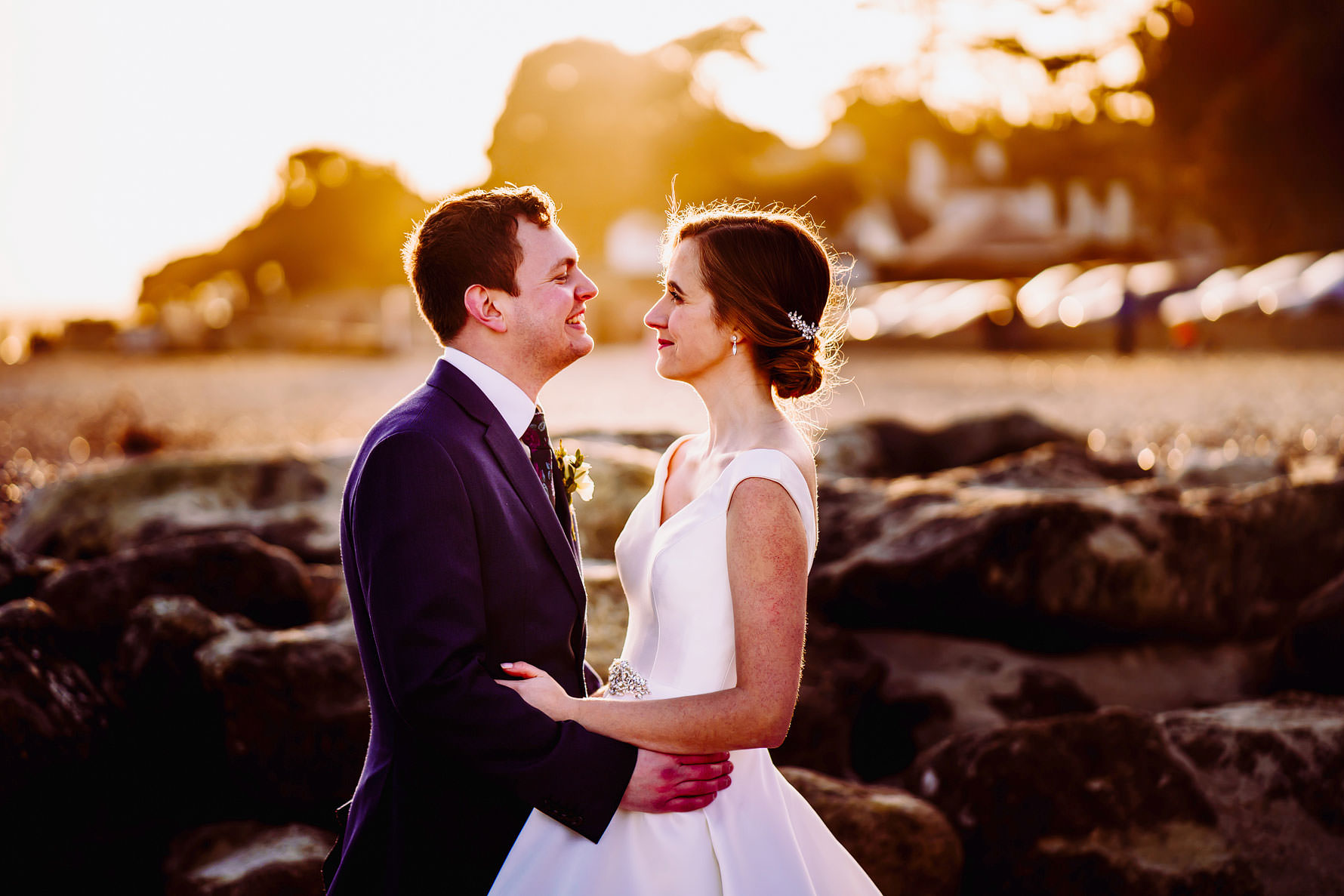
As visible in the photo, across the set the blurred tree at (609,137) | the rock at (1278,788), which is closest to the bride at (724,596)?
the rock at (1278,788)

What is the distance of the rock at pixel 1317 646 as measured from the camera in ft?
16.6

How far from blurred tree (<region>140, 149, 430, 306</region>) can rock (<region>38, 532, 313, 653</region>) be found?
55.3m

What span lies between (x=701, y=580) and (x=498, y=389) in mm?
646

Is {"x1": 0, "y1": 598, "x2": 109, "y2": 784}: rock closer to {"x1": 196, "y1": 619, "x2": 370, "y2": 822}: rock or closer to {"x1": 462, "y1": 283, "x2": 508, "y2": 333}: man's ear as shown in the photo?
{"x1": 196, "y1": 619, "x2": 370, "y2": 822}: rock

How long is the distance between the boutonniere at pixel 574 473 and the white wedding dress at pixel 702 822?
14.1 inches

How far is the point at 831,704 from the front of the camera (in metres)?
4.86

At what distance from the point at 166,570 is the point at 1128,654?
15.0 feet

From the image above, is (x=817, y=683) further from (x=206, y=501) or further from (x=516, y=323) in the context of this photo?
(x=206, y=501)

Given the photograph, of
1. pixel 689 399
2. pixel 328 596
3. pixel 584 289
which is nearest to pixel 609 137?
pixel 689 399

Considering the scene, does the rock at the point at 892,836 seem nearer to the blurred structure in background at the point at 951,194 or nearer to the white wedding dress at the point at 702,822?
the white wedding dress at the point at 702,822

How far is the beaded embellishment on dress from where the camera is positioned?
2.82 m

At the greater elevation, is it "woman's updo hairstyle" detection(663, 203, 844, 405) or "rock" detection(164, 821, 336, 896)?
"woman's updo hairstyle" detection(663, 203, 844, 405)

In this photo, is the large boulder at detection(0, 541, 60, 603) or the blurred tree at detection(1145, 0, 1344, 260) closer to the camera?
the large boulder at detection(0, 541, 60, 603)

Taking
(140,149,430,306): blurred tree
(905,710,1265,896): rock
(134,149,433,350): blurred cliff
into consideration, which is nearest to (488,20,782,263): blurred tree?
(134,149,433,350): blurred cliff
